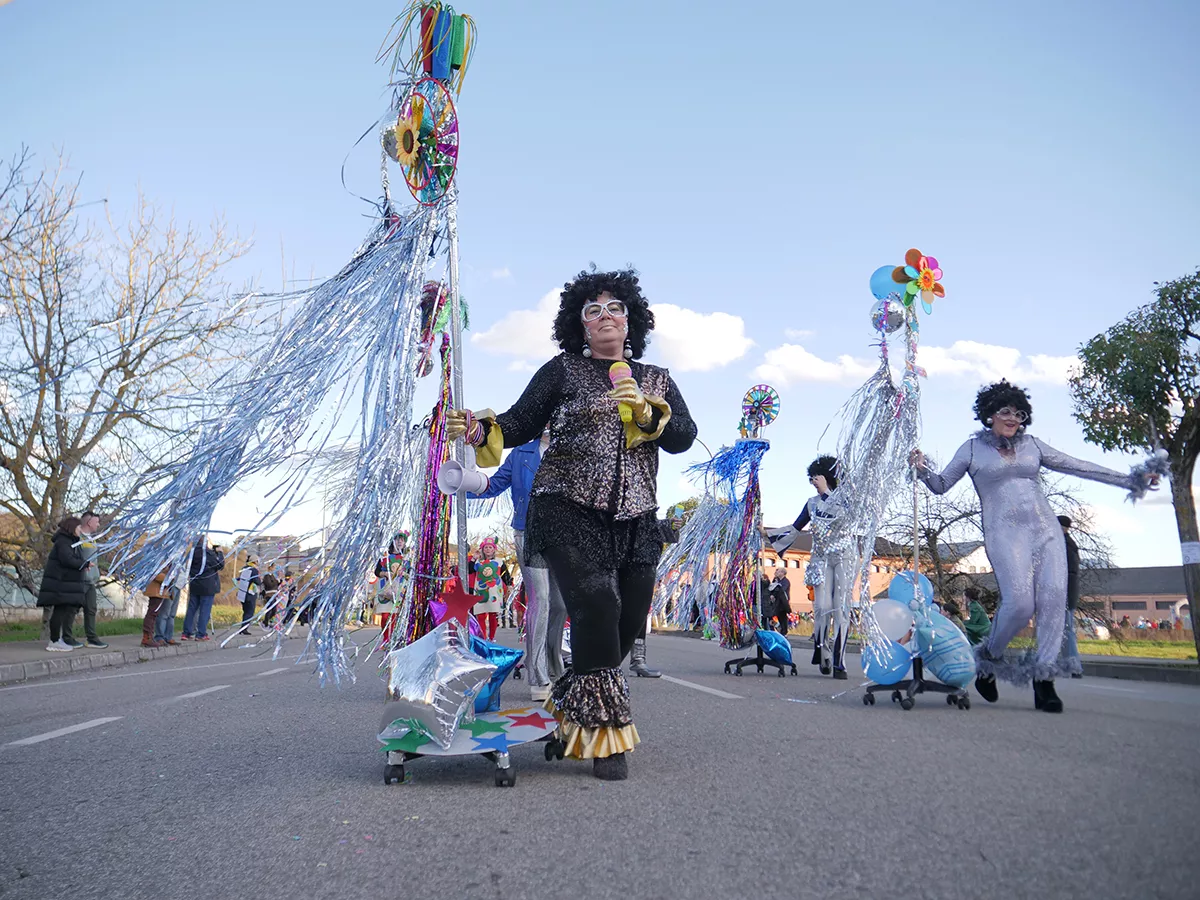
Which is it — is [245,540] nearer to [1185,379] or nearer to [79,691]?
[79,691]

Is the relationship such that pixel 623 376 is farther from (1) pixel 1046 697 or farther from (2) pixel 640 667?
(2) pixel 640 667

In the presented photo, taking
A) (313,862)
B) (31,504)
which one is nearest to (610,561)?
(313,862)

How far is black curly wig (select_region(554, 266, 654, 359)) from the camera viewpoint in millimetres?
4543

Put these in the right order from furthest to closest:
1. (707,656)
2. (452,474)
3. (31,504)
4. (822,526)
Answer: (31,504), (707,656), (822,526), (452,474)

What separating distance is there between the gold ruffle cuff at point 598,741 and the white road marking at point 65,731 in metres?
3.01

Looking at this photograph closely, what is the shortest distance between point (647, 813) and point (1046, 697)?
372 centimetres

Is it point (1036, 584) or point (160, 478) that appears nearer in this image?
point (160, 478)

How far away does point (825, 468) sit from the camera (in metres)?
9.16

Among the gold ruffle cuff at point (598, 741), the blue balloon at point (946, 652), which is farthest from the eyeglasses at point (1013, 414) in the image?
the gold ruffle cuff at point (598, 741)

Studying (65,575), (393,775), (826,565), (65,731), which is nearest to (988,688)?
(826,565)

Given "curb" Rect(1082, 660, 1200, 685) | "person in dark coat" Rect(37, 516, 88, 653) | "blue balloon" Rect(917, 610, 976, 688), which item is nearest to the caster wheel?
"blue balloon" Rect(917, 610, 976, 688)

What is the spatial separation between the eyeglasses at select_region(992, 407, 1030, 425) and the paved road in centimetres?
184

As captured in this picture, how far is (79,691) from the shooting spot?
26.5 feet

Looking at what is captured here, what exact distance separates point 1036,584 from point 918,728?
65.0 inches
